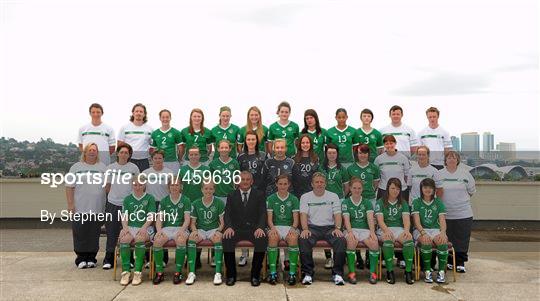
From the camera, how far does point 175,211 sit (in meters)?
6.22

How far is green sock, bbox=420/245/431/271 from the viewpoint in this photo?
6.13 m

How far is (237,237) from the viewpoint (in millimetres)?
6090

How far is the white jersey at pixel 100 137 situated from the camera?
7082 millimetres

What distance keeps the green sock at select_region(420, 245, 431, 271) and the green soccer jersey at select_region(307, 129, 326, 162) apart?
184cm

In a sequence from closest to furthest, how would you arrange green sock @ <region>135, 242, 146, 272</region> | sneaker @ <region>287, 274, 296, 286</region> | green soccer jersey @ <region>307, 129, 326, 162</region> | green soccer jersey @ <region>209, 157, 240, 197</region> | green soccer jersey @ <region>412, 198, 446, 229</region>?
sneaker @ <region>287, 274, 296, 286</region>
green sock @ <region>135, 242, 146, 272</region>
green soccer jersey @ <region>412, 198, 446, 229</region>
green soccer jersey @ <region>209, 157, 240, 197</region>
green soccer jersey @ <region>307, 129, 326, 162</region>

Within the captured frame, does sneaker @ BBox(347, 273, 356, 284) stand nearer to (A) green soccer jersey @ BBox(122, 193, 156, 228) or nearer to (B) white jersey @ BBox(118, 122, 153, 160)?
(A) green soccer jersey @ BBox(122, 193, 156, 228)

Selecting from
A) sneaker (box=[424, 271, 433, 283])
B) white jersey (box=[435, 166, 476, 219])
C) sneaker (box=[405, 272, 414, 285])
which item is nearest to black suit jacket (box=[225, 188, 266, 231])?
sneaker (box=[405, 272, 414, 285])

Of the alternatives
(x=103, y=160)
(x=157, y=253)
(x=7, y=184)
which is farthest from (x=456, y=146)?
(x=7, y=184)

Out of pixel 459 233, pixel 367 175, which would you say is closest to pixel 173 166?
pixel 367 175

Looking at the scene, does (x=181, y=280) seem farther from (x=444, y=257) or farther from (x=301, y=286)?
(x=444, y=257)

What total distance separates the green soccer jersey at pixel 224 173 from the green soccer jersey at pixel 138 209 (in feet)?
3.00

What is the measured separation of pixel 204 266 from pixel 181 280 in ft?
3.12

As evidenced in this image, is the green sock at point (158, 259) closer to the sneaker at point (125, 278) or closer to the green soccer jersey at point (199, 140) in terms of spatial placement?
the sneaker at point (125, 278)

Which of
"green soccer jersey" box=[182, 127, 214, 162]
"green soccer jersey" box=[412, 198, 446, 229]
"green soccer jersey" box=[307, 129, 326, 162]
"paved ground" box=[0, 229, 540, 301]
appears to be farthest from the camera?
"green soccer jersey" box=[182, 127, 214, 162]
